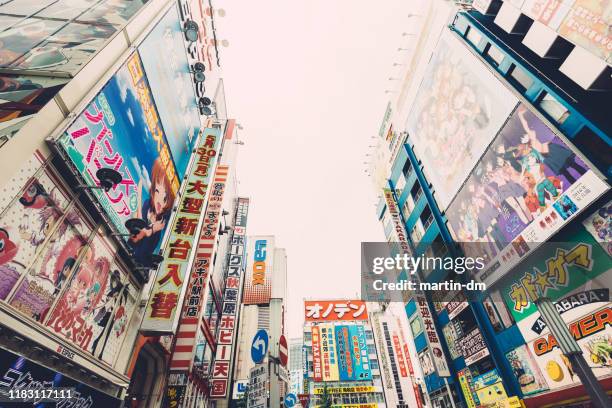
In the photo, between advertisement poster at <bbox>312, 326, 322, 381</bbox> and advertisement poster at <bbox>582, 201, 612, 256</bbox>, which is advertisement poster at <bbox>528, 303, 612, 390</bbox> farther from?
advertisement poster at <bbox>312, 326, 322, 381</bbox>

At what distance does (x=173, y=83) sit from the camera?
14445 millimetres

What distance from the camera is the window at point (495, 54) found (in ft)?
56.6

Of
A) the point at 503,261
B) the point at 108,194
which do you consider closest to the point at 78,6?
the point at 108,194

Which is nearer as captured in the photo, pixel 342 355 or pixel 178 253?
pixel 178 253

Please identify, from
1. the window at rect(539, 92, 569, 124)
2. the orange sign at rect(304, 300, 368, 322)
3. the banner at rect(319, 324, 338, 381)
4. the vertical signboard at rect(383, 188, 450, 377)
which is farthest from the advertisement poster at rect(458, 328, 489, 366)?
the banner at rect(319, 324, 338, 381)

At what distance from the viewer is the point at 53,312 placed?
671cm

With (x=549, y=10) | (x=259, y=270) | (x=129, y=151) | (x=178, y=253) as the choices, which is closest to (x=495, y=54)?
(x=549, y=10)

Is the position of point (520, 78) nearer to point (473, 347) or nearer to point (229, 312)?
point (473, 347)

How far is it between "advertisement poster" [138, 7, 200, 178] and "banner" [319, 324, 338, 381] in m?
50.1

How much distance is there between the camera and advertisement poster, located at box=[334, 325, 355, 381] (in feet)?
172

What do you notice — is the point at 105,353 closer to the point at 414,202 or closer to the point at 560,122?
the point at 560,122

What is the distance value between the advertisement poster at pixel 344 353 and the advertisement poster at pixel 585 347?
45353mm

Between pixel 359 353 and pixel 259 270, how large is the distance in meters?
37.5

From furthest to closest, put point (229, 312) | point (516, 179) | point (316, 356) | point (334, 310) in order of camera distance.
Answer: point (334, 310) → point (316, 356) → point (229, 312) → point (516, 179)
